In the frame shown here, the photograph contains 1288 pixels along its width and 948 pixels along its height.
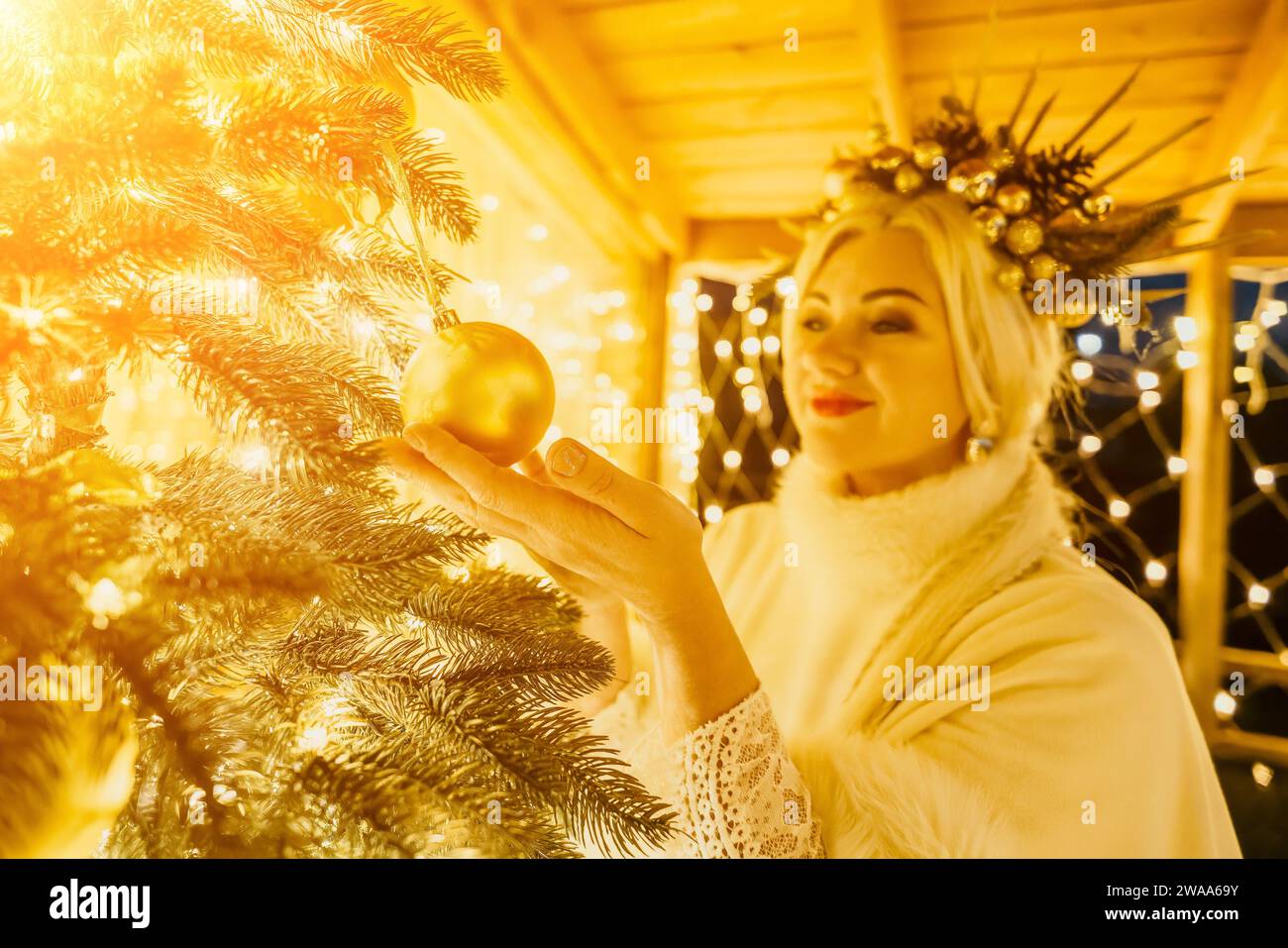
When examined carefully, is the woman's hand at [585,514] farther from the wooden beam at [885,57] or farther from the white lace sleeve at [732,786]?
the wooden beam at [885,57]

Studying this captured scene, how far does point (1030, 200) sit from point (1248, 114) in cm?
68

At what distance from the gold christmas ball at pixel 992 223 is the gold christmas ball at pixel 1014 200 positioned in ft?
0.04

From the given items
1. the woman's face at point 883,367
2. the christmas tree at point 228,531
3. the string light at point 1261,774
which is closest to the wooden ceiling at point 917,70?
the woman's face at point 883,367

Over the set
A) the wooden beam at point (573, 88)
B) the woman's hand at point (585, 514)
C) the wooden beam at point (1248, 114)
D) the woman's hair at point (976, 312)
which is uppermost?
the wooden beam at point (573, 88)

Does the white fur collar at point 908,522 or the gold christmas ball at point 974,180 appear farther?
the gold christmas ball at point 974,180

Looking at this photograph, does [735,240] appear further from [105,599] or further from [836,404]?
[105,599]

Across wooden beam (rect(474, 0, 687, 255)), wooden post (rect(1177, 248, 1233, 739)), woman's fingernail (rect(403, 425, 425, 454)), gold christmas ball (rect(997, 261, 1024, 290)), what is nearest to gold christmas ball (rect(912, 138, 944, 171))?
gold christmas ball (rect(997, 261, 1024, 290))

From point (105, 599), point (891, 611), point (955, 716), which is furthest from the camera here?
point (891, 611)

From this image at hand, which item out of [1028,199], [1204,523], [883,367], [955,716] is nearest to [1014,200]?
[1028,199]

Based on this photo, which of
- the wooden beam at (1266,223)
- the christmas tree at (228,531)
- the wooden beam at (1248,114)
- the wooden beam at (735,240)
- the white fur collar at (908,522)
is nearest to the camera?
the christmas tree at (228,531)

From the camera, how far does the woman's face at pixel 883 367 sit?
3.35 feet

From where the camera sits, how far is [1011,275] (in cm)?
107

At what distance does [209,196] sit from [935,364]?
942 millimetres

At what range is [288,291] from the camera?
468mm
